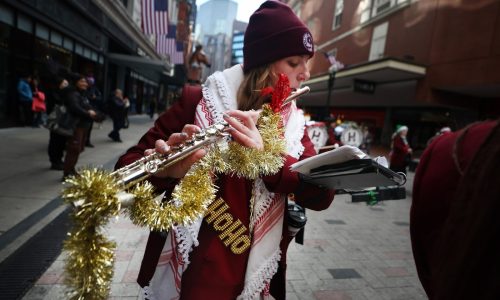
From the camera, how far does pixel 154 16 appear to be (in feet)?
38.2

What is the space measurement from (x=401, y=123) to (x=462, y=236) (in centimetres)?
2149

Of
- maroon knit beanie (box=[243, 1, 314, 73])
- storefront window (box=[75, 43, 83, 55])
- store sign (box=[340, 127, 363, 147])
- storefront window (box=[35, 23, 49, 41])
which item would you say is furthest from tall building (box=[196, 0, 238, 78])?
maroon knit beanie (box=[243, 1, 314, 73])

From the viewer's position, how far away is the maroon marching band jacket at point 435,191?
0.83m

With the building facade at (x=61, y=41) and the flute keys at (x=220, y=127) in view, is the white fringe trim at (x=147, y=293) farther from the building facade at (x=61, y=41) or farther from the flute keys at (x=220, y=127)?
the building facade at (x=61, y=41)

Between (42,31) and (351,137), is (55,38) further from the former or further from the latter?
(351,137)

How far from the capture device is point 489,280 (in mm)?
738

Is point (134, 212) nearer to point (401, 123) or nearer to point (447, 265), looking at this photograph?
point (447, 265)

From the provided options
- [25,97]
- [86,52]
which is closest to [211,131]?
[25,97]

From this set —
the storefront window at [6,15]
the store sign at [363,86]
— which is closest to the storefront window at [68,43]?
the storefront window at [6,15]

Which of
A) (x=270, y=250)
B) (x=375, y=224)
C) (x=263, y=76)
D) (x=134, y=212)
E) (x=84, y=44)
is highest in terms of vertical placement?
(x=84, y=44)

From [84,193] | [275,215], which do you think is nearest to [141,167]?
[84,193]

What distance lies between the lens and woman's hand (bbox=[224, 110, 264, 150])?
1173 mm

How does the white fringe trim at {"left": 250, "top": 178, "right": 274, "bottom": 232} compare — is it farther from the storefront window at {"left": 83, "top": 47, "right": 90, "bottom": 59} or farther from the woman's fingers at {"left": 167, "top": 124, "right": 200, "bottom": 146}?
the storefront window at {"left": 83, "top": 47, "right": 90, "bottom": 59}

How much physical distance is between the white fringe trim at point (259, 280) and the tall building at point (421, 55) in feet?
26.6
